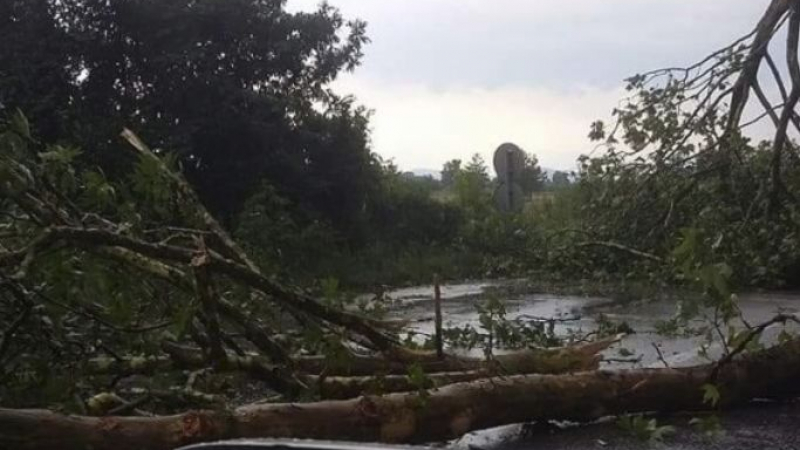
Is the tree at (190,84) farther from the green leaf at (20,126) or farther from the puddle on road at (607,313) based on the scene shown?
the green leaf at (20,126)

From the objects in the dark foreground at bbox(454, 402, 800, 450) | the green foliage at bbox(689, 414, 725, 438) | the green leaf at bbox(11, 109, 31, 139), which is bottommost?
the dark foreground at bbox(454, 402, 800, 450)

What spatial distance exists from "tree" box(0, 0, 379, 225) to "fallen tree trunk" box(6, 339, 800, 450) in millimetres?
8830

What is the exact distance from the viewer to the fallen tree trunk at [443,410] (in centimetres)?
302

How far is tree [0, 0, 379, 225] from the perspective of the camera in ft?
40.4

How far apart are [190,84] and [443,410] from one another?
987 cm

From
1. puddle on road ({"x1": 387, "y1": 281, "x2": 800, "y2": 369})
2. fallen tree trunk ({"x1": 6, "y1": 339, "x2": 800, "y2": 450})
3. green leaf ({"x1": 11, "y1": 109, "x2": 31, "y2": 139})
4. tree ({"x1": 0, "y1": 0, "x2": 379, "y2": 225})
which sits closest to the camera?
fallen tree trunk ({"x1": 6, "y1": 339, "x2": 800, "y2": 450})

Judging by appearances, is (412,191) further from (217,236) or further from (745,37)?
(217,236)

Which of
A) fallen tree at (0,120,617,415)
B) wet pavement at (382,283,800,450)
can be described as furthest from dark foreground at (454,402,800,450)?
fallen tree at (0,120,617,415)

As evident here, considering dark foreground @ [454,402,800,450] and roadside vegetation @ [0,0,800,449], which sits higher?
roadside vegetation @ [0,0,800,449]

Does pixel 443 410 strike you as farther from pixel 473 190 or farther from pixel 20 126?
pixel 473 190

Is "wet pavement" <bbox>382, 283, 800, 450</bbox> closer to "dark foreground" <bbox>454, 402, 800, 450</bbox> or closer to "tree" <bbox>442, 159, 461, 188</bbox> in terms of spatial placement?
"dark foreground" <bbox>454, 402, 800, 450</bbox>

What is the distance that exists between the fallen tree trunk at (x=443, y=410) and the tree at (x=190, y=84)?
883 centimetres

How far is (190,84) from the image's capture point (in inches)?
499

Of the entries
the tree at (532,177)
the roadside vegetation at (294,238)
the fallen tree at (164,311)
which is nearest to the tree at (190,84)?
the roadside vegetation at (294,238)
